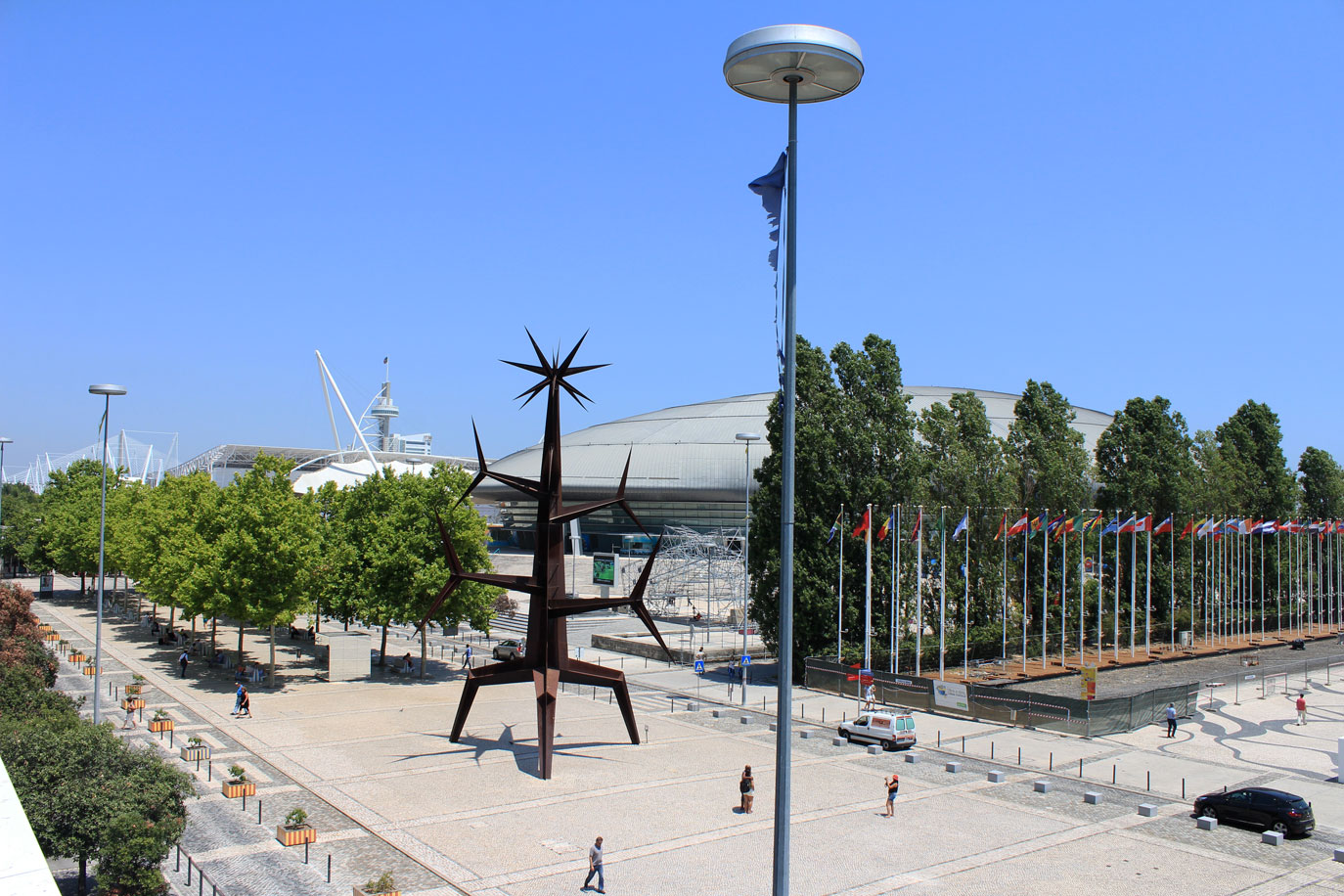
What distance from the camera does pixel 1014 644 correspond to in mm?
53406

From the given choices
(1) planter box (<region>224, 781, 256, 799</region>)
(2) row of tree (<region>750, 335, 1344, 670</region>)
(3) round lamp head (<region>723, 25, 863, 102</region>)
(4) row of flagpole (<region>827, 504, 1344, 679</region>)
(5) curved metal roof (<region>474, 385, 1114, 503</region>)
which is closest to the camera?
(3) round lamp head (<region>723, 25, 863, 102</region>)

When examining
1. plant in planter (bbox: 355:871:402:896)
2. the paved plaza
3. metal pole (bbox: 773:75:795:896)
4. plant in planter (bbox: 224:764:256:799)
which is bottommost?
the paved plaza

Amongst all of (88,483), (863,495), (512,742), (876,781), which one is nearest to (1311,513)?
(863,495)

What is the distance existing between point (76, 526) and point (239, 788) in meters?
55.8


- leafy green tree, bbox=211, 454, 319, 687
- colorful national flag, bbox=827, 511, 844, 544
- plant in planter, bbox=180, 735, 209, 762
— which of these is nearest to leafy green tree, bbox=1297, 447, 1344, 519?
colorful national flag, bbox=827, 511, 844, 544

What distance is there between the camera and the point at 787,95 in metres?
12.3

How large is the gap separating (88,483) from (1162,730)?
80.1 m

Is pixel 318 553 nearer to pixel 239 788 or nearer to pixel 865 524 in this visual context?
pixel 239 788

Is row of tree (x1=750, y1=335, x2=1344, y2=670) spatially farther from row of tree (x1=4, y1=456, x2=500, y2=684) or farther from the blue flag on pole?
the blue flag on pole

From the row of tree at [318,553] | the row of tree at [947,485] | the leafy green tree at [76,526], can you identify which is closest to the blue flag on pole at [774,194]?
the row of tree at [947,485]

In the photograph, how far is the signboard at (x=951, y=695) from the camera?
1548 inches

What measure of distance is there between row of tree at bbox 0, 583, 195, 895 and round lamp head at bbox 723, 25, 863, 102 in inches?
627

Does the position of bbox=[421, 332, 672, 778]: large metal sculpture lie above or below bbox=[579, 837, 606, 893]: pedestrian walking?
above

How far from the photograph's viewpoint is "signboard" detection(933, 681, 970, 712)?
39312 millimetres
